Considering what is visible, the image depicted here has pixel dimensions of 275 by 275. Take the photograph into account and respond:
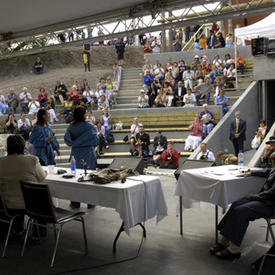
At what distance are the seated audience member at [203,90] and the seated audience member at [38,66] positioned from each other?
35.1ft

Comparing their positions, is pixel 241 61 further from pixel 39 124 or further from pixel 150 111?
pixel 39 124

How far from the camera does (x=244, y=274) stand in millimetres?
4816

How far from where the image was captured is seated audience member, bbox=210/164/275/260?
5.02 m

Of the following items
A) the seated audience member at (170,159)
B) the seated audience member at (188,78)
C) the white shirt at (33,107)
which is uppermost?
the seated audience member at (188,78)

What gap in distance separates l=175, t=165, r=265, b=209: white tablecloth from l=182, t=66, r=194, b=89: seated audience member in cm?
1242

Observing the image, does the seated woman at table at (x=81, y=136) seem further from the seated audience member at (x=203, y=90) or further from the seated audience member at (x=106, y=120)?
the seated audience member at (x=203, y=90)

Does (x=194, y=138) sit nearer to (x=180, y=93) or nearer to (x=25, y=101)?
(x=180, y=93)

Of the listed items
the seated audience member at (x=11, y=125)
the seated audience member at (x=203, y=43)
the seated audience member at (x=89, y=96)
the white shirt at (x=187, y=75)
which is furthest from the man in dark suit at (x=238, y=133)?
the seated audience member at (x=203, y=43)

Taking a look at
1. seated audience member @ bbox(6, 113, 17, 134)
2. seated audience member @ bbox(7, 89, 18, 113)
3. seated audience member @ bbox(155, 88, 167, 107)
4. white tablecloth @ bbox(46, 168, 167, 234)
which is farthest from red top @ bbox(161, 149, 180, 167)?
seated audience member @ bbox(7, 89, 18, 113)

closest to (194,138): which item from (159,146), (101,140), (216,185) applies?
(159,146)

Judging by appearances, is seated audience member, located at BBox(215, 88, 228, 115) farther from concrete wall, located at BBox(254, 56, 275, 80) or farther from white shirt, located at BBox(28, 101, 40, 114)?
white shirt, located at BBox(28, 101, 40, 114)

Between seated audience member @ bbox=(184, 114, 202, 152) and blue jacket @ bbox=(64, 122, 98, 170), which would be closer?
blue jacket @ bbox=(64, 122, 98, 170)

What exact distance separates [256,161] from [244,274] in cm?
558

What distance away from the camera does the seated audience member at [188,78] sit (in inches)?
717
